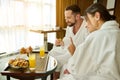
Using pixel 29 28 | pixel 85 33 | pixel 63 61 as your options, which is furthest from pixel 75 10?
pixel 29 28

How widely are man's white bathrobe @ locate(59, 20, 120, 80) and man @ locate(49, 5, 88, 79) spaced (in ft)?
3.26

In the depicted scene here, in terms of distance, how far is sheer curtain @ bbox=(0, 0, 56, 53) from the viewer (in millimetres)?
2783

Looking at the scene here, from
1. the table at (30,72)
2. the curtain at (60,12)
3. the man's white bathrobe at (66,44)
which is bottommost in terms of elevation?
the table at (30,72)

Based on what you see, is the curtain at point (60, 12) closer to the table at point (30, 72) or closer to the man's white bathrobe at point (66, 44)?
the man's white bathrobe at point (66, 44)

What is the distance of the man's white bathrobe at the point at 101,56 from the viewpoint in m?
1.11

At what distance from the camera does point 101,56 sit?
1.12 metres

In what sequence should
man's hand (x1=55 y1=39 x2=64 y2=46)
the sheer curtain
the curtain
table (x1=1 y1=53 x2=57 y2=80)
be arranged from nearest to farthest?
table (x1=1 y1=53 x2=57 y2=80)
man's hand (x1=55 y1=39 x2=64 y2=46)
the sheer curtain
the curtain

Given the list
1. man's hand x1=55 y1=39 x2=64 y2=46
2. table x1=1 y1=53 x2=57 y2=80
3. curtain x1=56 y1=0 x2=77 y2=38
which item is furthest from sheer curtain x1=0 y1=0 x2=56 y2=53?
table x1=1 y1=53 x2=57 y2=80

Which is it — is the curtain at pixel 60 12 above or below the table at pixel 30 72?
above

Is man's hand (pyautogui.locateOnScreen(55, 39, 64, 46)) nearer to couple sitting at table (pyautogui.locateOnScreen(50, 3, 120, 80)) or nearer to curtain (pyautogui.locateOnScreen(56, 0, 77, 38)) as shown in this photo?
couple sitting at table (pyautogui.locateOnScreen(50, 3, 120, 80))

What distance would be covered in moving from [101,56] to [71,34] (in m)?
1.24

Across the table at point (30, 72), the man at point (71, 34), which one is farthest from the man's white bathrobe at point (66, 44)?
the table at point (30, 72)

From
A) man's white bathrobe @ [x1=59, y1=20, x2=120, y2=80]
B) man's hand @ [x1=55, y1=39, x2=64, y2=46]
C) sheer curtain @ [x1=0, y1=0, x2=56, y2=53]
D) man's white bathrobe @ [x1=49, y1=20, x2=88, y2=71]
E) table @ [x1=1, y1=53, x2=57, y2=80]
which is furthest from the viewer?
sheer curtain @ [x1=0, y1=0, x2=56, y2=53]

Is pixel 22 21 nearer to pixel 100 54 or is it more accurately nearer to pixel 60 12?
pixel 60 12
